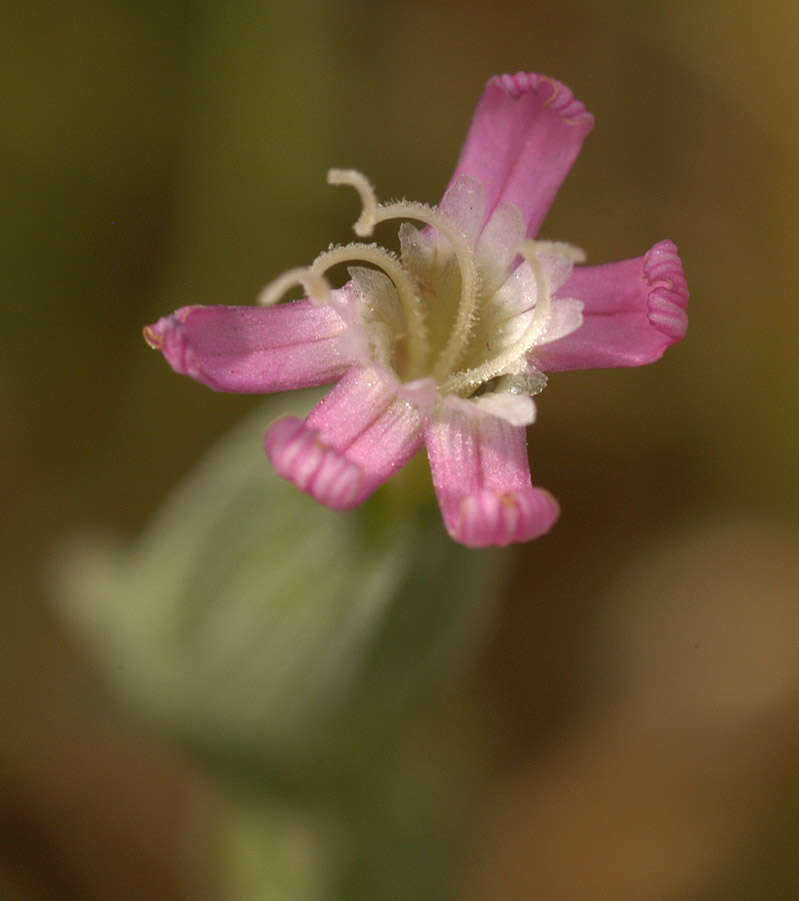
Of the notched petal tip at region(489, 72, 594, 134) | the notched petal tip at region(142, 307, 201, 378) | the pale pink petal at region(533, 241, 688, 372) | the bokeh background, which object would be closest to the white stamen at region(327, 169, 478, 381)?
the pale pink petal at region(533, 241, 688, 372)

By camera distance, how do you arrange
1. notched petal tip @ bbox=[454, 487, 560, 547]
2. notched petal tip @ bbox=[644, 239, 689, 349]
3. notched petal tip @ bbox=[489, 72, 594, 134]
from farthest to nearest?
notched petal tip @ bbox=[489, 72, 594, 134], notched petal tip @ bbox=[644, 239, 689, 349], notched petal tip @ bbox=[454, 487, 560, 547]

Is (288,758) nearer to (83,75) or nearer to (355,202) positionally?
(355,202)

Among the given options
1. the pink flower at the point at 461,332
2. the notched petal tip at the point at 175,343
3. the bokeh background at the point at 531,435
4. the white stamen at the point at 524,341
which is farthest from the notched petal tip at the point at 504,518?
the bokeh background at the point at 531,435

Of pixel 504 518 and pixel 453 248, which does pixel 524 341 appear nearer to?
pixel 453 248

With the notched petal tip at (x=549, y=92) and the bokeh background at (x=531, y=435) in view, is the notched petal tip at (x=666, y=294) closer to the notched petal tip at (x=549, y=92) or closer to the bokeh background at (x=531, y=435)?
the notched petal tip at (x=549, y=92)

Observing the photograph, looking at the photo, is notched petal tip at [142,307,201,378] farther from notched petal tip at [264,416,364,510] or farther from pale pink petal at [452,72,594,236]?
pale pink petal at [452,72,594,236]

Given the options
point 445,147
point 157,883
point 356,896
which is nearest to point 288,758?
point 356,896

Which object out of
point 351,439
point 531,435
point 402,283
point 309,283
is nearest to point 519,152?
point 402,283
